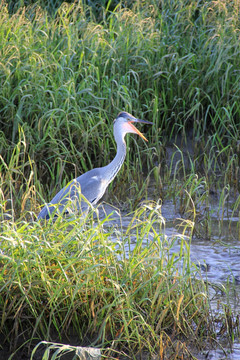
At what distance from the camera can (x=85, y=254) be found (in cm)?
303

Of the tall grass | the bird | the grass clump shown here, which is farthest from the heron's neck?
the grass clump

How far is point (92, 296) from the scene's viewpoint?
3.05 m

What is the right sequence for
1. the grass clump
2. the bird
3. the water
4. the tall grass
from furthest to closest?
the tall grass → the bird → the water → the grass clump

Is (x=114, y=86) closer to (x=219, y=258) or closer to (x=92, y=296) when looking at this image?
(x=219, y=258)

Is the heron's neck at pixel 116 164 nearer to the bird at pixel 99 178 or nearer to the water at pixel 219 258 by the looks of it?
the bird at pixel 99 178

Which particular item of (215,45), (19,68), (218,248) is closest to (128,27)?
(215,45)

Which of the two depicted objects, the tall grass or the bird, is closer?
the bird

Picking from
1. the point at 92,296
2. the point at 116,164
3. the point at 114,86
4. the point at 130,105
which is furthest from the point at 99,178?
the point at 92,296

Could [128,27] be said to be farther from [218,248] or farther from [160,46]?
[218,248]

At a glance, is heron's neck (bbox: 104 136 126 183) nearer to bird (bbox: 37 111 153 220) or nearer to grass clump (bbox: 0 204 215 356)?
bird (bbox: 37 111 153 220)

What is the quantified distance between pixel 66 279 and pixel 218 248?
205 centimetres

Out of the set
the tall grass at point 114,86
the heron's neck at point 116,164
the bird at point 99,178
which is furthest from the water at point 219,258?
the tall grass at point 114,86

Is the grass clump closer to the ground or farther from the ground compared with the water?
farther from the ground

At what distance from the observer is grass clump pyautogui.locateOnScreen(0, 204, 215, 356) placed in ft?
9.75
